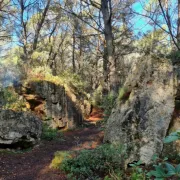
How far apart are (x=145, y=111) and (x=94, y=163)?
1662 mm

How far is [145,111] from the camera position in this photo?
5.45 metres

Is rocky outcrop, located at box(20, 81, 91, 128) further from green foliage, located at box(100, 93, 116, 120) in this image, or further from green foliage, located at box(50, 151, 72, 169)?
green foliage, located at box(50, 151, 72, 169)

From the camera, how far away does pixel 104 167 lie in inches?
185

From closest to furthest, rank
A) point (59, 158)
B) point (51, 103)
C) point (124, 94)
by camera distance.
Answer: point (59, 158)
point (124, 94)
point (51, 103)

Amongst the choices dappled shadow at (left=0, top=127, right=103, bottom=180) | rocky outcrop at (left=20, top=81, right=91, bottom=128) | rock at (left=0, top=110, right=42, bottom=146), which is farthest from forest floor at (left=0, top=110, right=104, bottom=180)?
rocky outcrop at (left=20, top=81, right=91, bottom=128)

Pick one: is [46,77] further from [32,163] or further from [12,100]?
[32,163]

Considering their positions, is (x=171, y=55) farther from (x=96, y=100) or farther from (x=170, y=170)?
(x=96, y=100)

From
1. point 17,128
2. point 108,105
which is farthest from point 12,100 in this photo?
point 108,105

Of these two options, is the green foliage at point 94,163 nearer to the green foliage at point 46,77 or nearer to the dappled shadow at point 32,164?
the dappled shadow at point 32,164

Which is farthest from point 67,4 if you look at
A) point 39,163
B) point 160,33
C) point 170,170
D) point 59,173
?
point 170,170

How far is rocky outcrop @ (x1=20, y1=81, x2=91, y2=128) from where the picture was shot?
37.0 feet

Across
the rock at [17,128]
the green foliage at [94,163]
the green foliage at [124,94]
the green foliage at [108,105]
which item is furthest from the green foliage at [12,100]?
the green foliage at [94,163]

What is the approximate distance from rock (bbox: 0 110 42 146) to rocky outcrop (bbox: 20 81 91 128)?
3165 mm

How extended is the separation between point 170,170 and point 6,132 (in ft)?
22.9
